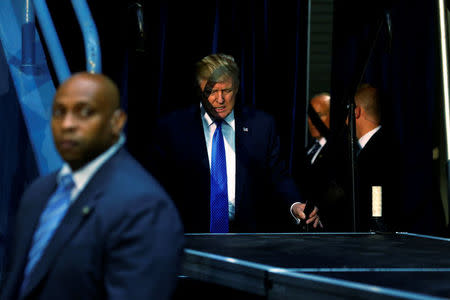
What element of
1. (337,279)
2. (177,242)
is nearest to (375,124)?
(337,279)

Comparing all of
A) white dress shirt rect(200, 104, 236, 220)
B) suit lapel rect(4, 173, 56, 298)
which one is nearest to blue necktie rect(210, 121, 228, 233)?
white dress shirt rect(200, 104, 236, 220)

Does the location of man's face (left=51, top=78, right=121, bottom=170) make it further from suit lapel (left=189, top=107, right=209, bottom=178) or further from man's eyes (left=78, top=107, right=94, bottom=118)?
suit lapel (left=189, top=107, right=209, bottom=178)

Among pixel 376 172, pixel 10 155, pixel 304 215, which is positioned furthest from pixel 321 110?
pixel 10 155

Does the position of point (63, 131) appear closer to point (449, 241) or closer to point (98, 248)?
point (98, 248)

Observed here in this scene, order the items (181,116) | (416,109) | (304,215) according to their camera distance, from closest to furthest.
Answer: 1. (304,215)
2. (181,116)
3. (416,109)

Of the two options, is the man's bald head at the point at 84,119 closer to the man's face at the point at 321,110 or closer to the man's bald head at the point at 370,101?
the man's bald head at the point at 370,101

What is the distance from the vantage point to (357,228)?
8.34 ft

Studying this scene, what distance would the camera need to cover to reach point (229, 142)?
121 inches

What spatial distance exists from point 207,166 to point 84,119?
1836mm

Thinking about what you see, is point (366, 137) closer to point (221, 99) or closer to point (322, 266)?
point (221, 99)

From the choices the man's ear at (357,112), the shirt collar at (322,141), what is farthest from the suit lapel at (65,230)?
the shirt collar at (322,141)

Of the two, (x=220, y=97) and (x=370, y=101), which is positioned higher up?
(x=370, y=101)

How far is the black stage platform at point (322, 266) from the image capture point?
140cm

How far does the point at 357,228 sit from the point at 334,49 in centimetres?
245
